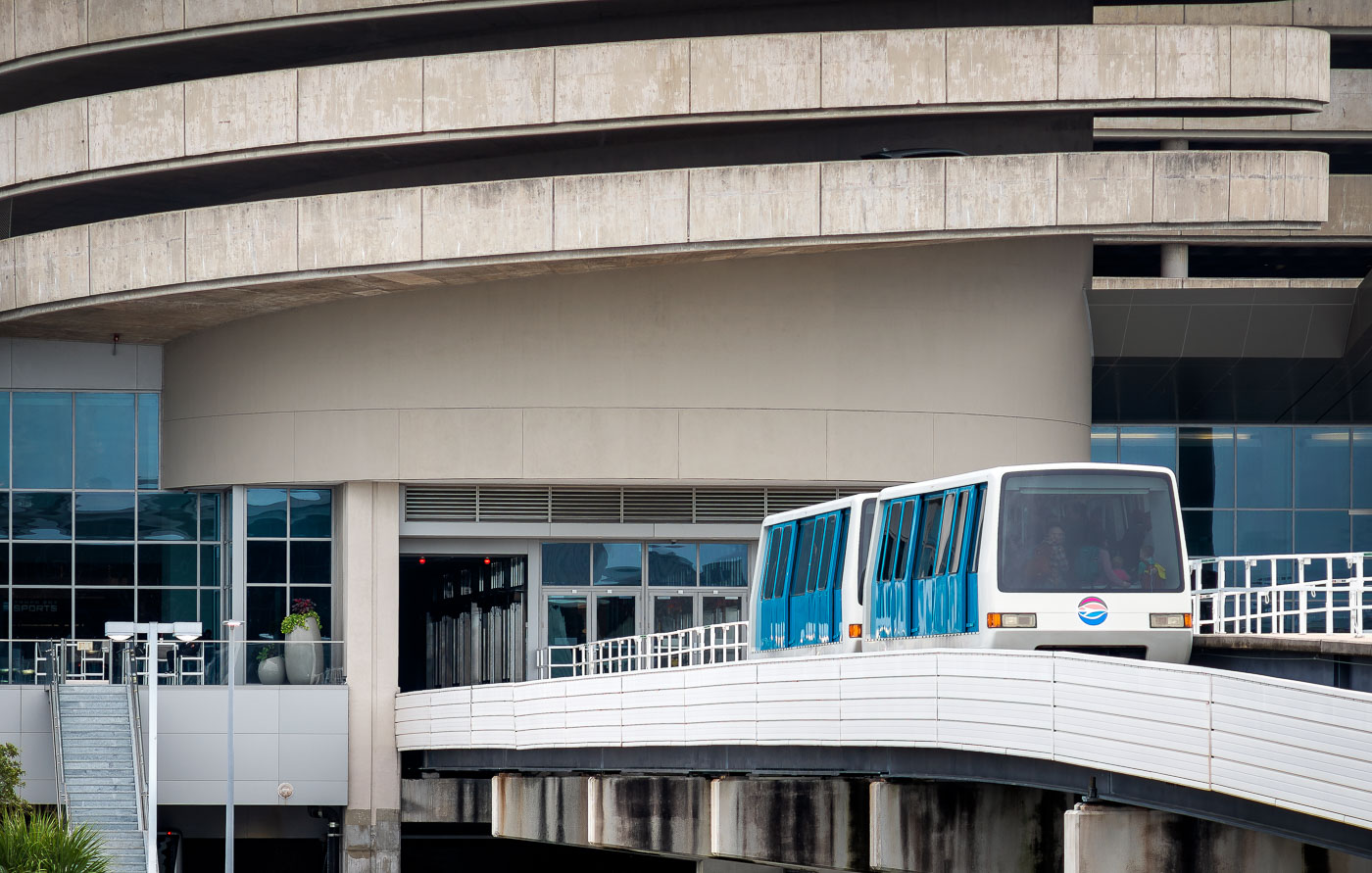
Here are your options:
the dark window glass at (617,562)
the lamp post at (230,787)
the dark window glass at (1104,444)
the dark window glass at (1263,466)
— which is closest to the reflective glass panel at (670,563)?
the dark window glass at (617,562)

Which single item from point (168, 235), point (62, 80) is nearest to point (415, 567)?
point (168, 235)

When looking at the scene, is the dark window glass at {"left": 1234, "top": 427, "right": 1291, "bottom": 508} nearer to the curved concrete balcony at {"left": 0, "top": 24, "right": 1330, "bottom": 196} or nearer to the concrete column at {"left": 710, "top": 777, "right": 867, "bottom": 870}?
the curved concrete balcony at {"left": 0, "top": 24, "right": 1330, "bottom": 196}

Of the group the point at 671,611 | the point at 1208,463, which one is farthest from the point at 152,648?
the point at 1208,463

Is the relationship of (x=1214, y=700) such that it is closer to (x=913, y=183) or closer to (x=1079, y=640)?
(x=1079, y=640)

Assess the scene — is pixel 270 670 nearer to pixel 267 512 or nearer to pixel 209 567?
pixel 267 512

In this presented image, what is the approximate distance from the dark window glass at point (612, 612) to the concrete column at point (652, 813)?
11.0m

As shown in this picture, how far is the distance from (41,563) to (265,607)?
16.1 ft

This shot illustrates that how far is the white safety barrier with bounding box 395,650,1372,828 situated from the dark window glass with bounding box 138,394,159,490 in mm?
14351

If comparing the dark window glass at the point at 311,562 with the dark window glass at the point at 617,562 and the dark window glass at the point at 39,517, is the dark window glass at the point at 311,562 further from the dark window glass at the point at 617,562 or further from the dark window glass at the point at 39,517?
the dark window glass at the point at 617,562

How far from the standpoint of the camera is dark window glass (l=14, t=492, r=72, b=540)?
122 ft

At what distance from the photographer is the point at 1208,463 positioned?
40.6 m

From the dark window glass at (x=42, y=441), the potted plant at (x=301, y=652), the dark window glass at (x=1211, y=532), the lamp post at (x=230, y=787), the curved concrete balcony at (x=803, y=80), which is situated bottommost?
the lamp post at (x=230, y=787)

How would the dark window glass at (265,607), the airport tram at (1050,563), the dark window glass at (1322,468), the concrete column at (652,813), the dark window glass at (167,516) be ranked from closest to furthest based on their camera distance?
1. the airport tram at (1050,563)
2. the concrete column at (652,813)
3. the dark window glass at (265,607)
4. the dark window glass at (167,516)
5. the dark window glass at (1322,468)

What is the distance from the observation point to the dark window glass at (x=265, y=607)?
35906 millimetres
